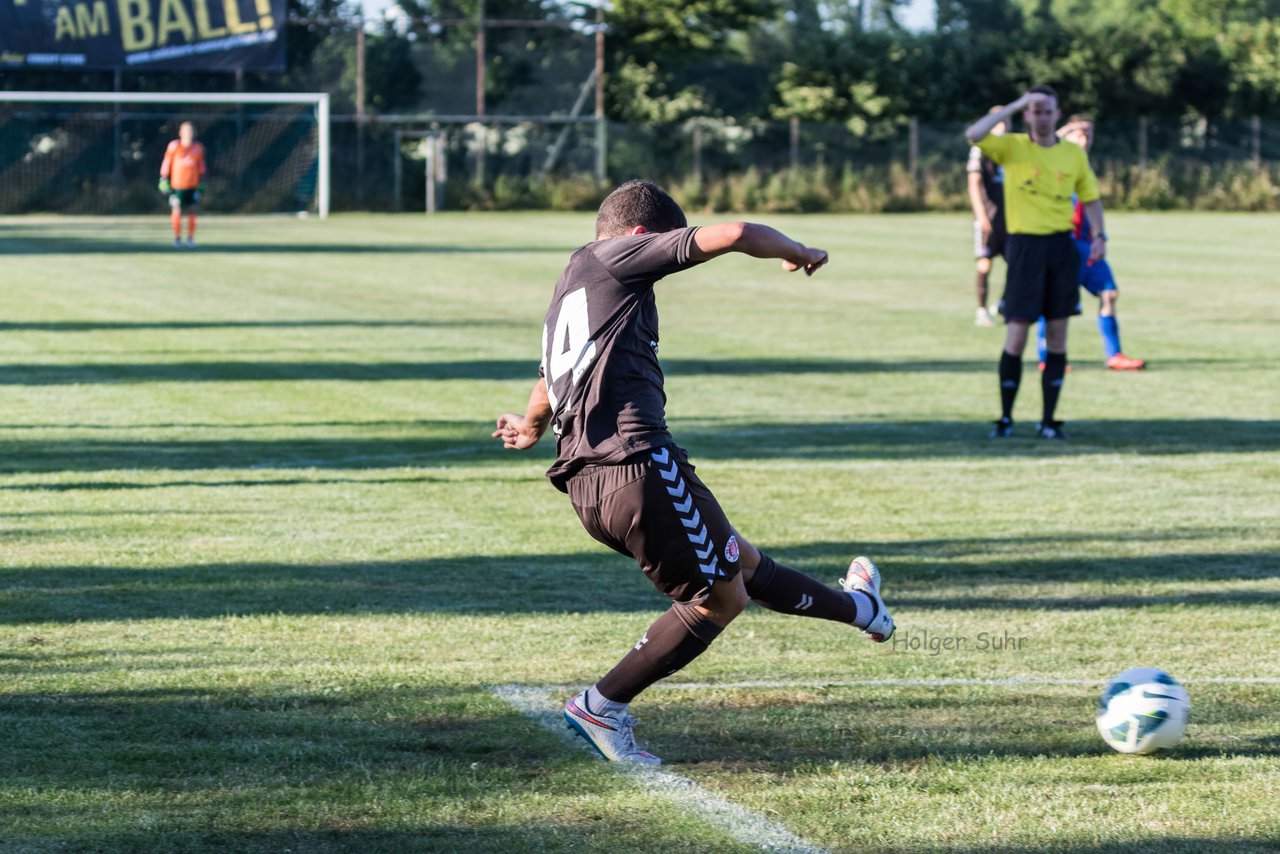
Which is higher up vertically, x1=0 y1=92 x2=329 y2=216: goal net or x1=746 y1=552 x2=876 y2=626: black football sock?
x1=0 y1=92 x2=329 y2=216: goal net

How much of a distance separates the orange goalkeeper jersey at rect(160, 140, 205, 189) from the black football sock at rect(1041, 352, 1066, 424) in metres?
20.3

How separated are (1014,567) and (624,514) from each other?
10.7ft

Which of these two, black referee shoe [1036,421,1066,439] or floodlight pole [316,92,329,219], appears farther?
floodlight pole [316,92,329,219]

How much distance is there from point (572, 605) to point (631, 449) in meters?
2.21

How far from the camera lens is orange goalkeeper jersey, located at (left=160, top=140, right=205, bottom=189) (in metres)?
28.6

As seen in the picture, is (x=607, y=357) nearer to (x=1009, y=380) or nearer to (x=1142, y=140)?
(x=1009, y=380)

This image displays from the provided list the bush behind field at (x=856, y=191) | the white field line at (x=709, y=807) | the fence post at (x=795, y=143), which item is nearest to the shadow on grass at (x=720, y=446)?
the white field line at (x=709, y=807)

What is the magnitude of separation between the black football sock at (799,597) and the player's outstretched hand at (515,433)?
2.46 ft

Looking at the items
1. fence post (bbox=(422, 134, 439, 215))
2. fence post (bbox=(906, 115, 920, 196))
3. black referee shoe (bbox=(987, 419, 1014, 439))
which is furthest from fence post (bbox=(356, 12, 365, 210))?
black referee shoe (bbox=(987, 419, 1014, 439))

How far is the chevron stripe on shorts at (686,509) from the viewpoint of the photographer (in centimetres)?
459

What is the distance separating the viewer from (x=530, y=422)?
5.00 meters

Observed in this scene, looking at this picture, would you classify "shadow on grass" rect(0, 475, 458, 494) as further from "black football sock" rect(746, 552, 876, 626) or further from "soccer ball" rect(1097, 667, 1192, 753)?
"soccer ball" rect(1097, 667, 1192, 753)

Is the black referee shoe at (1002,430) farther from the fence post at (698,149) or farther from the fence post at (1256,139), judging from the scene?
the fence post at (1256,139)

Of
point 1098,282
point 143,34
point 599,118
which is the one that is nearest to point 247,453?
point 1098,282
